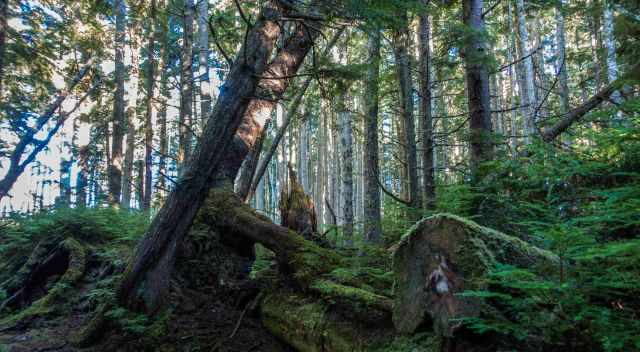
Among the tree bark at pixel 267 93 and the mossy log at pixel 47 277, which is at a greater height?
the tree bark at pixel 267 93

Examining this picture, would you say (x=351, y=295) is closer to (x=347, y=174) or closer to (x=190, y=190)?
(x=190, y=190)

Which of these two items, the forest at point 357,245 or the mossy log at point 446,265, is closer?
the forest at point 357,245

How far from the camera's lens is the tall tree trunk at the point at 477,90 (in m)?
6.04

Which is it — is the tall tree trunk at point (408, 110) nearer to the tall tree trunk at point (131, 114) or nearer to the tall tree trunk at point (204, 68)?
the tall tree trunk at point (204, 68)

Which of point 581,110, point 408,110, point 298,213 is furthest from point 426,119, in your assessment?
point 298,213

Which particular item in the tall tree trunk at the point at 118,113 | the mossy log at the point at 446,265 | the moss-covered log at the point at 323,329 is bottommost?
the moss-covered log at the point at 323,329

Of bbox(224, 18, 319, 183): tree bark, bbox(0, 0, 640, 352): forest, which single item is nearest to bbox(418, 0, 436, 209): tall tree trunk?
bbox(0, 0, 640, 352): forest

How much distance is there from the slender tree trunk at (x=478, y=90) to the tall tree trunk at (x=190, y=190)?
3.45 meters

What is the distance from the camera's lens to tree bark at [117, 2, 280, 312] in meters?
4.82

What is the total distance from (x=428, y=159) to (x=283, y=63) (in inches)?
132

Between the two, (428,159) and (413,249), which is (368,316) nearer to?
(413,249)

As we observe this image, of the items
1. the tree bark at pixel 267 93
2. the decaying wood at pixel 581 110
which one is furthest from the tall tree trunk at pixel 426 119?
the tree bark at pixel 267 93

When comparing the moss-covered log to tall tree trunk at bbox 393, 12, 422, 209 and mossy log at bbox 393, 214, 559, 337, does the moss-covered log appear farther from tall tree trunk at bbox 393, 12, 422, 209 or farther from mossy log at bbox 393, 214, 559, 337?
tall tree trunk at bbox 393, 12, 422, 209

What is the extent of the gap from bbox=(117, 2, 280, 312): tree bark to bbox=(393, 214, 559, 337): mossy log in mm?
2756
